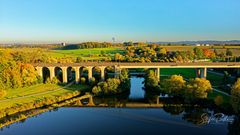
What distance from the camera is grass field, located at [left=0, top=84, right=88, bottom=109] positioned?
57862 mm

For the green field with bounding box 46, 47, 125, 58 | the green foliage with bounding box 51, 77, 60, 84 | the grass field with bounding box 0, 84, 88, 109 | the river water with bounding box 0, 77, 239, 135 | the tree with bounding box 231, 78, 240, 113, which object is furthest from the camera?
the green field with bounding box 46, 47, 125, 58

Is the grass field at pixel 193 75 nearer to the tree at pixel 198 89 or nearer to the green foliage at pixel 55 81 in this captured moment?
the tree at pixel 198 89

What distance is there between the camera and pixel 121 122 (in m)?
48.2

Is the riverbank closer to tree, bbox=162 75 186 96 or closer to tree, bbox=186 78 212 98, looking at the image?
tree, bbox=162 75 186 96

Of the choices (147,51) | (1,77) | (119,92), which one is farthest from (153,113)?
(147,51)

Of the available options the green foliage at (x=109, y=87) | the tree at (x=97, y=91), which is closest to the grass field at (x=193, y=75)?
the green foliage at (x=109, y=87)

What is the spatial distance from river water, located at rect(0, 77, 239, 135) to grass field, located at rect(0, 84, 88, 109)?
858 cm

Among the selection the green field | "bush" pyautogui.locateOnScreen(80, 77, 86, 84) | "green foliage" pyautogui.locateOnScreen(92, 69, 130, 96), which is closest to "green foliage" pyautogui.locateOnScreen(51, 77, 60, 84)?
"bush" pyautogui.locateOnScreen(80, 77, 86, 84)

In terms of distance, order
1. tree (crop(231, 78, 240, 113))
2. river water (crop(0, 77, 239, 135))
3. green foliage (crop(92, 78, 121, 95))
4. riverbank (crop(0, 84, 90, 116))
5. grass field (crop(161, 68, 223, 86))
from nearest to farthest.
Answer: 1. river water (crop(0, 77, 239, 135))
2. tree (crop(231, 78, 240, 113))
3. riverbank (crop(0, 84, 90, 116))
4. green foliage (crop(92, 78, 121, 95))
5. grass field (crop(161, 68, 223, 86))

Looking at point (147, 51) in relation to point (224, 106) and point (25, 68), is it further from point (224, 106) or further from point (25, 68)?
point (224, 106)

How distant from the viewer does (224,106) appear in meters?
52.7

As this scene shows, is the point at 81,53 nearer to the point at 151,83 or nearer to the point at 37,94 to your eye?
the point at 151,83

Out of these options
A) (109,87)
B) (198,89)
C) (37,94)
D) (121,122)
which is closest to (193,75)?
(109,87)

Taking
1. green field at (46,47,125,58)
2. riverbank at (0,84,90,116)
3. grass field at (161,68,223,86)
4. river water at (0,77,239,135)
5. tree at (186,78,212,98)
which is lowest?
river water at (0,77,239,135)
